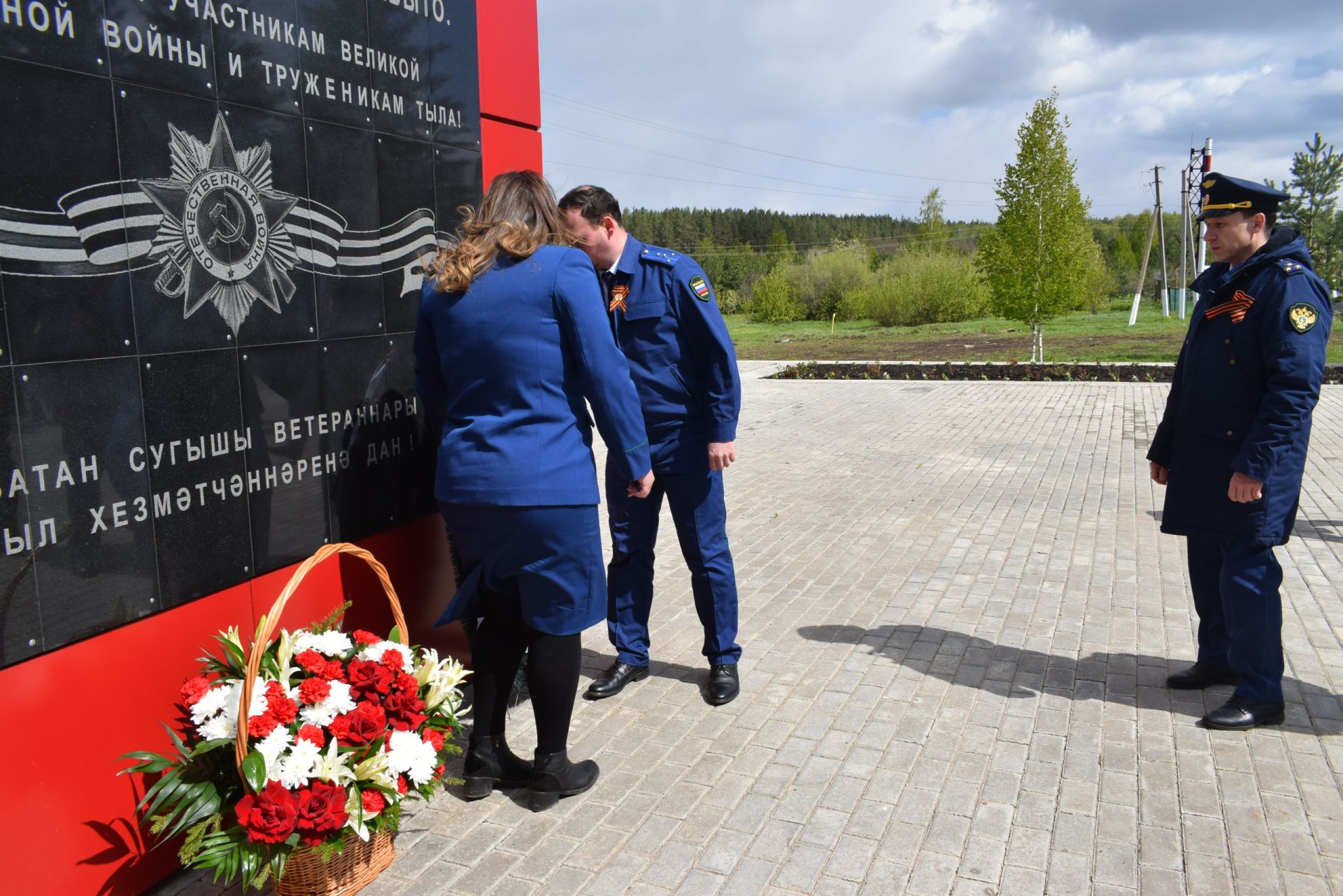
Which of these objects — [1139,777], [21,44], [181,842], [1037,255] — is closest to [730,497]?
[1139,777]

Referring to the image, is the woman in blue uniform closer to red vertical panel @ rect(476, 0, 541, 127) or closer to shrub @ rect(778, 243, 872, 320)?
red vertical panel @ rect(476, 0, 541, 127)

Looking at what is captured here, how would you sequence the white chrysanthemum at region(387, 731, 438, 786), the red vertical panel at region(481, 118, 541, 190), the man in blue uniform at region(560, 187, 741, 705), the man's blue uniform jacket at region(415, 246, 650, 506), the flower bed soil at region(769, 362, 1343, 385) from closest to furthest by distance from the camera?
the white chrysanthemum at region(387, 731, 438, 786) < the man's blue uniform jacket at region(415, 246, 650, 506) < the man in blue uniform at region(560, 187, 741, 705) < the red vertical panel at region(481, 118, 541, 190) < the flower bed soil at region(769, 362, 1343, 385)

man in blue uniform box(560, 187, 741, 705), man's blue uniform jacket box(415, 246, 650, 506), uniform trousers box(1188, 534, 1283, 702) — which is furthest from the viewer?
man in blue uniform box(560, 187, 741, 705)

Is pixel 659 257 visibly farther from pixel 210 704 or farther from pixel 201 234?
pixel 210 704

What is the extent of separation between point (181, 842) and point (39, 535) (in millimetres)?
1018

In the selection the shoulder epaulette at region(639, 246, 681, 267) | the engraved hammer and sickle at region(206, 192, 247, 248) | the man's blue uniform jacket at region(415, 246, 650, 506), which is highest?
the engraved hammer and sickle at region(206, 192, 247, 248)

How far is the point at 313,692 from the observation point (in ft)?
8.42

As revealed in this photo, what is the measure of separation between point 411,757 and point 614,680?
1.47m

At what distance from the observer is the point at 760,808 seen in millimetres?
3094

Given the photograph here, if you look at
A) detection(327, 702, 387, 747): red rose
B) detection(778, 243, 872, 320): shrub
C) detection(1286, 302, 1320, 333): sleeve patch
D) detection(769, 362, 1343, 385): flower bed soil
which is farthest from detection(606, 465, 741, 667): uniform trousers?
detection(778, 243, 872, 320): shrub

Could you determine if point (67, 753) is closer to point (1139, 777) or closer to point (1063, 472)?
point (1139, 777)

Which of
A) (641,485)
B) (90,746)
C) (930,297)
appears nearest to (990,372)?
(641,485)

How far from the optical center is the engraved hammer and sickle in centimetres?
274

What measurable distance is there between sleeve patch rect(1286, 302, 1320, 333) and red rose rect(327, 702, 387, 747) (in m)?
3.19
